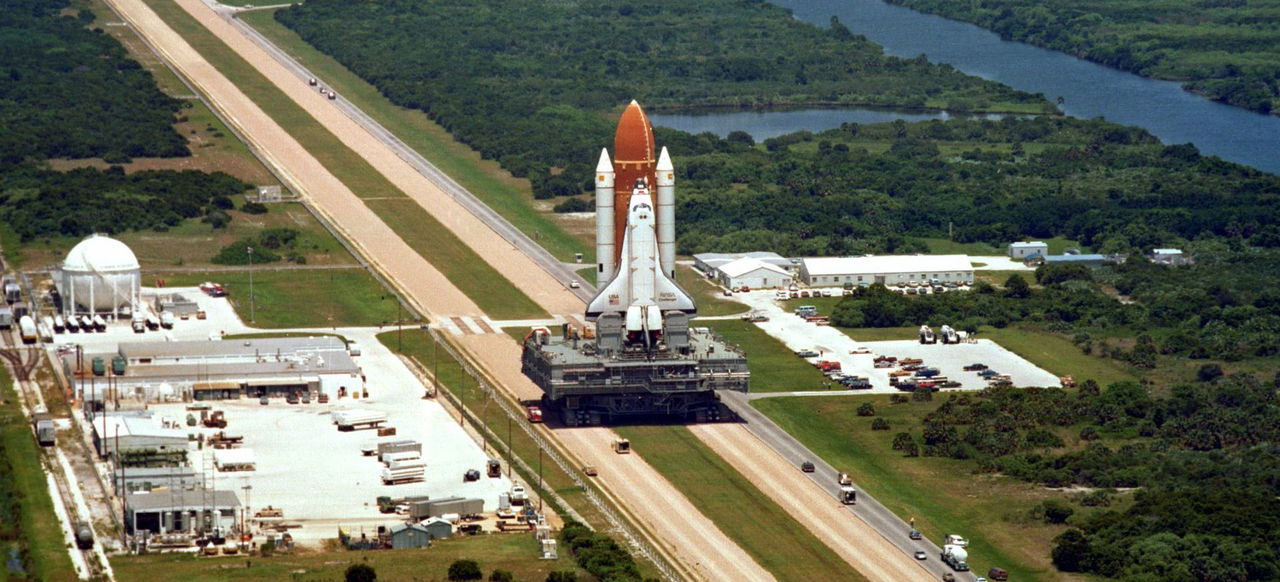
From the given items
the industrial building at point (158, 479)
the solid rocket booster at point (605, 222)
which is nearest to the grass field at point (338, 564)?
the industrial building at point (158, 479)

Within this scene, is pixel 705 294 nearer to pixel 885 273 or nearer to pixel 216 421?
pixel 885 273

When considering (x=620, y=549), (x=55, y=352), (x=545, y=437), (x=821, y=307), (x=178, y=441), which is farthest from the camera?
(x=821, y=307)

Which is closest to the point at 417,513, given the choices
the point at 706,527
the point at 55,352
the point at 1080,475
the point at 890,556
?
the point at 706,527

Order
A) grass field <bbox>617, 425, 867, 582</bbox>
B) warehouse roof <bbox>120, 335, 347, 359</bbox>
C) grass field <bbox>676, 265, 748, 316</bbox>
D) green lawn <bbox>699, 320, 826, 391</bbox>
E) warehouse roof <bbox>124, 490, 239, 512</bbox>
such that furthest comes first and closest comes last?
grass field <bbox>676, 265, 748, 316</bbox>
green lawn <bbox>699, 320, 826, 391</bbox>
warehouse roof <bbox>120, 335, 347, 359</bbox>
warehouse roof <bbox>124, 490, 239, 512</bbox>
grass field <bbox>617, 425, 867, 582</bbox>

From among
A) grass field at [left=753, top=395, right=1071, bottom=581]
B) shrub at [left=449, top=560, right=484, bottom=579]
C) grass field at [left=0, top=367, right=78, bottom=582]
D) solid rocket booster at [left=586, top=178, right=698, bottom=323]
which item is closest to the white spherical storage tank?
grass field at [left=0, top=367, right=78, bottom=582]

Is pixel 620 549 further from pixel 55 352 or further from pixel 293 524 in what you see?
pixel 55 352

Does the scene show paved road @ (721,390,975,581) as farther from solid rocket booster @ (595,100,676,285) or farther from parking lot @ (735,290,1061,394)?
solid rocket booster @ (595,100,676,285)

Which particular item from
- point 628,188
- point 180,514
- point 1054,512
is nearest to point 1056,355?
point 628,188
